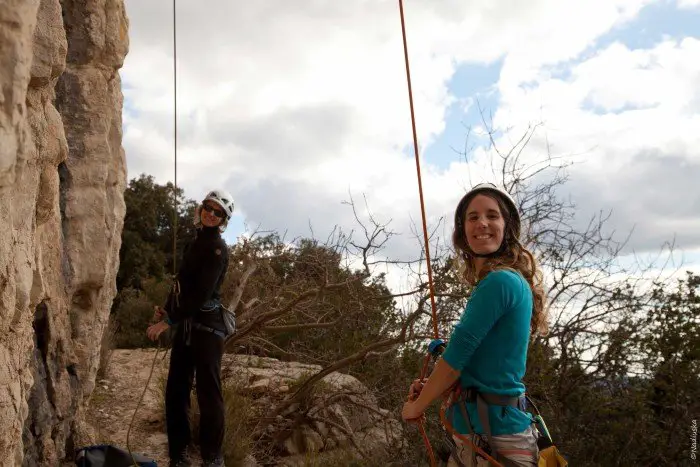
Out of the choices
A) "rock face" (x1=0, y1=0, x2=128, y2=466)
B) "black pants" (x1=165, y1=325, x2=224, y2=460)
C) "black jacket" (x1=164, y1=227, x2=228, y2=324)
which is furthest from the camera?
"black pants" (x1=165, y1=325, x2=224, y2=460)

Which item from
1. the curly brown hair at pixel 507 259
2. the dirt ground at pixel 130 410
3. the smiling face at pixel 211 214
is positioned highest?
the smiling face at pixel 211 214

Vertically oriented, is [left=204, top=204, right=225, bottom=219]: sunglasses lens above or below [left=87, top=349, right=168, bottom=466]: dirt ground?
above

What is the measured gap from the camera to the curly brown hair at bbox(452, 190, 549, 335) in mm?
2537

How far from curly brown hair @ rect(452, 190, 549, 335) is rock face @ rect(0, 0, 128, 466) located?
1601mm

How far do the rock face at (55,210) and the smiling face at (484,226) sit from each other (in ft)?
5.22

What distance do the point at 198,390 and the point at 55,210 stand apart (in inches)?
59.3

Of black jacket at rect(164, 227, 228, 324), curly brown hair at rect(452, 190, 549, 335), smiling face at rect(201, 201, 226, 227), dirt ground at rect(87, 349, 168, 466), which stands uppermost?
smiling face at rect(201, 201, 226, 227)

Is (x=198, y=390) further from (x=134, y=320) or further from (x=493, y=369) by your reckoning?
(x=134, y=320)

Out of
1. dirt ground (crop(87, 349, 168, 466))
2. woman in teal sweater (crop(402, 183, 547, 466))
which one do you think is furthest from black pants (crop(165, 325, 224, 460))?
woman in teal sweater (crop(402, 183, 547, 466))

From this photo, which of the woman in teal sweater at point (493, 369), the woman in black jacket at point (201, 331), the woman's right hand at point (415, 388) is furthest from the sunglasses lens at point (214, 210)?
the woman in teal sweater at point (493, 369)

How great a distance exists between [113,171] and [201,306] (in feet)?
5.79

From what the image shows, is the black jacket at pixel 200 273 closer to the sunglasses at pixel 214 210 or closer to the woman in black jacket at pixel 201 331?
the woman in black jacket at pixel 201 331

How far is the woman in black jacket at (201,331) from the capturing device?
182 inches

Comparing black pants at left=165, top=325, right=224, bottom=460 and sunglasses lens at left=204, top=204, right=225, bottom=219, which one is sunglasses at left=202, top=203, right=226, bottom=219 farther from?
black pants at left=165, top=325, right=224, bottom=460
